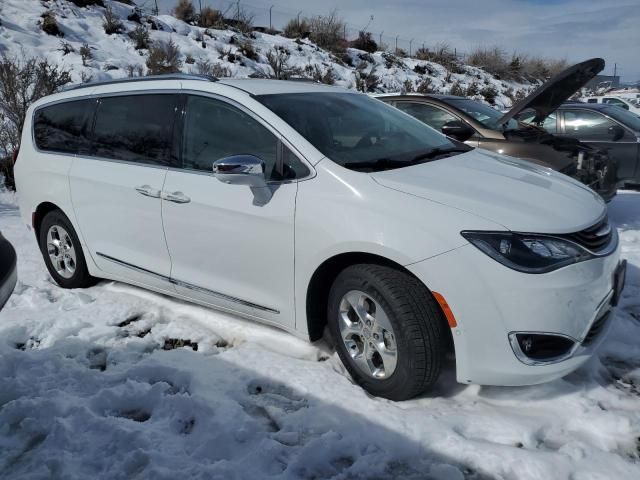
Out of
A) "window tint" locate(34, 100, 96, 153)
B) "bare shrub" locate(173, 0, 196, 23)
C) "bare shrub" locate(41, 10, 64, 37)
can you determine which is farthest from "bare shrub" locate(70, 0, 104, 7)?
"window tint" locate(34, 100, 96, 153)

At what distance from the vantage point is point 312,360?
3197mm

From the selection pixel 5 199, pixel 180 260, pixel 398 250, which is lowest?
pixel 5 199

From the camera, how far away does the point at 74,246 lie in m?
4.30

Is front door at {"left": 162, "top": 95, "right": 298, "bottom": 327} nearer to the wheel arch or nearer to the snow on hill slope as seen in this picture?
the wheel arch

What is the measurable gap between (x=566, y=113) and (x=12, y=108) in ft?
27.0

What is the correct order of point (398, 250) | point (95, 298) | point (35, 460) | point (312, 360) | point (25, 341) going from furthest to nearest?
1. point (95, 298)
2. point (25, 341)
3. point (312, 360)
4. point (398, 250)
5. point (35, 460)

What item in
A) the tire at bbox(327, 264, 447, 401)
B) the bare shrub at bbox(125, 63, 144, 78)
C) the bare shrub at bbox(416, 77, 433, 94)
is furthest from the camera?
the bare shrub at bbox(416, 77, 433, 94)

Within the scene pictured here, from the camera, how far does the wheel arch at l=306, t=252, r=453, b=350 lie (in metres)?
2.64

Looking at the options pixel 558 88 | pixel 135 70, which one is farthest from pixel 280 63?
pixel 558 88

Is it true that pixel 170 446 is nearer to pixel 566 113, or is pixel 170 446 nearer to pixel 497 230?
pixel 497 230

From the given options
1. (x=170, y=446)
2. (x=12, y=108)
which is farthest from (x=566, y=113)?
(x=12, y=108)

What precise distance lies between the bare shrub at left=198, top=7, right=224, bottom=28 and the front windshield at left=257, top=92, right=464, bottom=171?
751 inches

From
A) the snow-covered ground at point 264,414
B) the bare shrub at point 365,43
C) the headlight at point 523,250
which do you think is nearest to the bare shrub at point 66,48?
the snow-covered ground at point 264,414

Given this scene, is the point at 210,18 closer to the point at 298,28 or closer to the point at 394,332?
the point at 298,28
